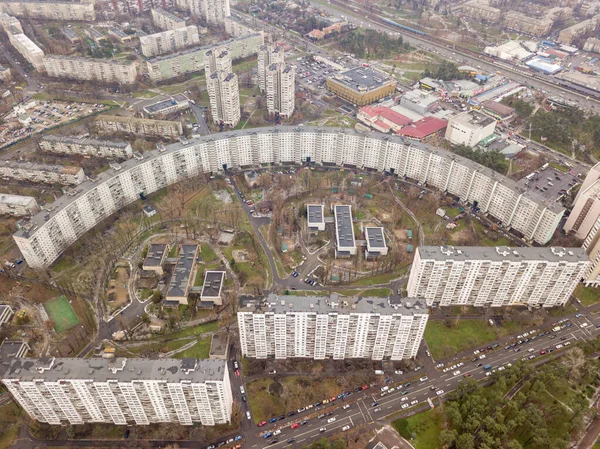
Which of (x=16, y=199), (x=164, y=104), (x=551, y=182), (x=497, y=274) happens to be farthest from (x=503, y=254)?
(x=164, y=104)

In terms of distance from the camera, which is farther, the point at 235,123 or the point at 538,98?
the point at 538,98

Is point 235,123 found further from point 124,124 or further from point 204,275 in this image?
point 204,275

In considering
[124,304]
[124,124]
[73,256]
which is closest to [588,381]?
[124,304]

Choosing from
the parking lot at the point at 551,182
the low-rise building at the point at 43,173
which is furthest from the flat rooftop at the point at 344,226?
the low-rise building at the point at 43,173

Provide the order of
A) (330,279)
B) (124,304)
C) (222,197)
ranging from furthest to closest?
(222,197)
(330,279)
(124,304)

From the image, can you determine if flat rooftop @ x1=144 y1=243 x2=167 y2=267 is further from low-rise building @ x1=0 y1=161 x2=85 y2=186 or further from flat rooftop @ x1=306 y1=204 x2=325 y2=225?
low-rise building @ x1=0 y1=161 x2=85 y2=186

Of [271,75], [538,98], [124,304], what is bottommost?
[124,304]

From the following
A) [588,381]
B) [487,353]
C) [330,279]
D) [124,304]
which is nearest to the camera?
[588,381]

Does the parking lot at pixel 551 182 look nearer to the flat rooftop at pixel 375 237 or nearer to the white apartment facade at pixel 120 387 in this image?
the flat rooftop at pixel 375 237
